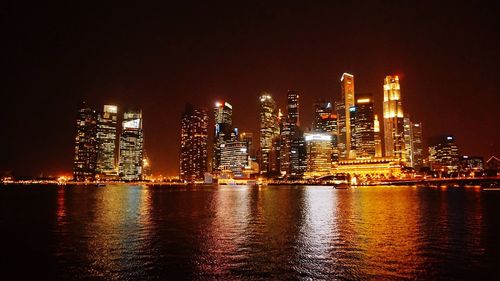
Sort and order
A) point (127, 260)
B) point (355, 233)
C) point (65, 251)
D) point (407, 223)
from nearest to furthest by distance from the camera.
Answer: point (127, 260), point (65, 251), point (355, 233), point (407, 223)

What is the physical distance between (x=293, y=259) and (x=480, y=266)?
14074mm

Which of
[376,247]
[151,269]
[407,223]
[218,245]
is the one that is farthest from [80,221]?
[407,223]

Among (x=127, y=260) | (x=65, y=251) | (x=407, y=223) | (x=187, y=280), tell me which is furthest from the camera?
(x=407, y=223)

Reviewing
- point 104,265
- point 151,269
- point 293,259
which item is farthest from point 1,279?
point 293,259

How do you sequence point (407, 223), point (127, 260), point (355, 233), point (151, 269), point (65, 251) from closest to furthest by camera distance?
point (151, 269) < point (127, 260) < point (65, 251) < point (355, 233) < point (407, 223)

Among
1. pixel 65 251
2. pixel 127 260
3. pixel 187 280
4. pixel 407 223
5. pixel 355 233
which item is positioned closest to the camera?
pixel 187 280

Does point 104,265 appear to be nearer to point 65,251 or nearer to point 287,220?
point 65,251

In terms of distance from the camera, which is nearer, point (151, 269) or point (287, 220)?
point (151, 269)

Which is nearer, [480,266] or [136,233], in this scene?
[480,266]

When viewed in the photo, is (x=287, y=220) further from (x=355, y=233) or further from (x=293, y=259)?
(x=293, y=259)

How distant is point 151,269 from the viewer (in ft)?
95.6

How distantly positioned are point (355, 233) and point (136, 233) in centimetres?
2471

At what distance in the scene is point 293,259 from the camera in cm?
3192

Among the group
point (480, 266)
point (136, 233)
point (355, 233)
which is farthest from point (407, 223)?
point (136, 233)
